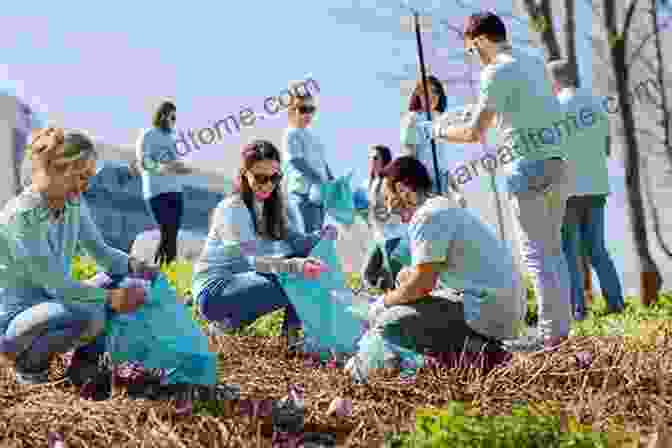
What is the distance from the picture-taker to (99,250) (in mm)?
4082

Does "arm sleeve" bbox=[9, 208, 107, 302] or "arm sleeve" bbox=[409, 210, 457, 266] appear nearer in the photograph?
"arm sleeve" bbox=[9, 208, 107, 302]

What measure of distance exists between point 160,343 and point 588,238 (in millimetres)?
4080

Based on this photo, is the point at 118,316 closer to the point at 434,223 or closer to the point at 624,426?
the point at 434,223

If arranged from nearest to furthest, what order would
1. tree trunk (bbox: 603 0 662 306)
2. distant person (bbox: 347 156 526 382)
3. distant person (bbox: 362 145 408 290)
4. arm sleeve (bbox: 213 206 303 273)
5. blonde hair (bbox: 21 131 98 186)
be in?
blonde hair (bbox: 21 131 98 186) → distant person (bbox: 347 156 526 382) → arm sleeve (bbox: 213 206 303 273) → distant person (bbox: 362 145 408 290) → tree trunk (bbox: 603 0 662 306)

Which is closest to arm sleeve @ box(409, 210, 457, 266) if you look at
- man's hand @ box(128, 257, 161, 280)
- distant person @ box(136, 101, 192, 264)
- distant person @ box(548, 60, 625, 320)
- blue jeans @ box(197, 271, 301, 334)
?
man's hand @ box(128, 257, 161, 280)

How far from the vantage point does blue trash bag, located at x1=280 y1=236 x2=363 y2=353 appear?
503 centimetres

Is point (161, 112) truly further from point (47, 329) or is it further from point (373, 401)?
point (373, 401)

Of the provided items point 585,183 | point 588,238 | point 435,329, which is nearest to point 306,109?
point 585,183

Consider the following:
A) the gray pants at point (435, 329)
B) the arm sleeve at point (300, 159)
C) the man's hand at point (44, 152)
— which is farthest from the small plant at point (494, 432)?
the arm sleeve at point (300, 159)

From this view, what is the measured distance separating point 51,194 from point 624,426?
79.2 inches

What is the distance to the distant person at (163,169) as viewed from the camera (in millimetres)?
8555

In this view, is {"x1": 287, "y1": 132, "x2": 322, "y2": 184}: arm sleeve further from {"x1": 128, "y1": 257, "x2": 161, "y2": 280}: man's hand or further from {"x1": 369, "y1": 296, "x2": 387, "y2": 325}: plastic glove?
{"x1": 128, "y1": 257, "x2": 161, "y2": 280}: man's hand

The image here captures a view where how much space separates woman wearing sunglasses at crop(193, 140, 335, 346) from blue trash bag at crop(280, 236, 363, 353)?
2.7 inches

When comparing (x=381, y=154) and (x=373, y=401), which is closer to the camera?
(x=373, y=401)
